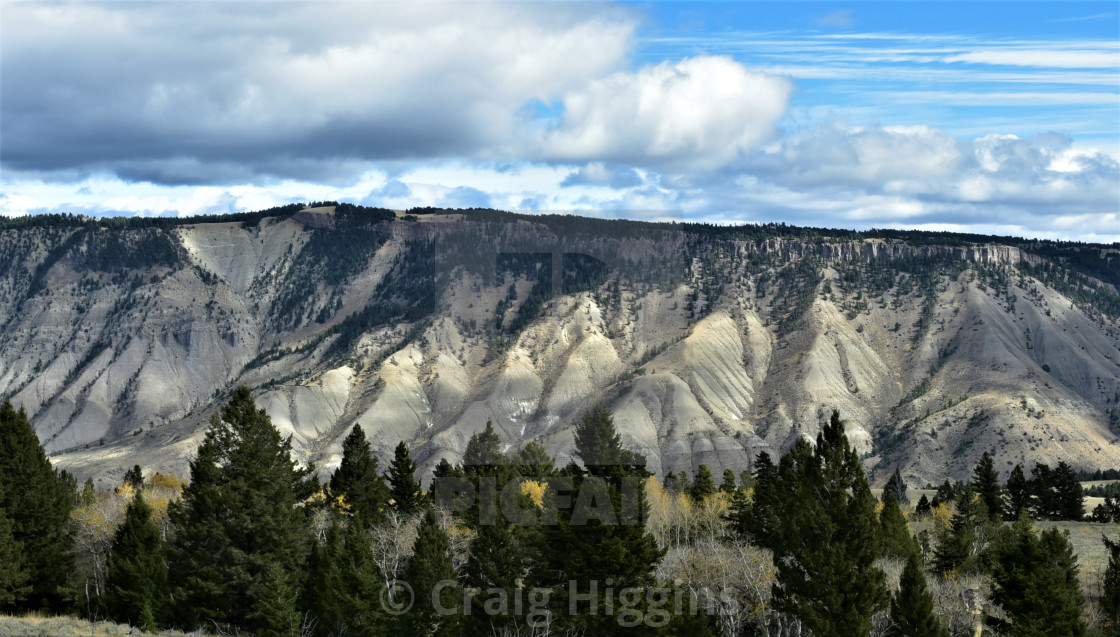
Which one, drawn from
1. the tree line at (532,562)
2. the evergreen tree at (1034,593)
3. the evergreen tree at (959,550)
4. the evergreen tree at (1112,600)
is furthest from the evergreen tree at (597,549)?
the evergreen tree at (1112,600)

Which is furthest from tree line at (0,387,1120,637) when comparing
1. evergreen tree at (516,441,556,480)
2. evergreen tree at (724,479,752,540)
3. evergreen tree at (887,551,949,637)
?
evergreen tree at (516,441,556,480)

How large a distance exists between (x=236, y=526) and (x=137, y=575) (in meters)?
6.33

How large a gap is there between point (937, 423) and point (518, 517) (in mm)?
156398

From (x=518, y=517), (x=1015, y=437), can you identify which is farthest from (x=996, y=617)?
(x=1015, y=437)

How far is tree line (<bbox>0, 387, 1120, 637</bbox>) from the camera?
45844 mm

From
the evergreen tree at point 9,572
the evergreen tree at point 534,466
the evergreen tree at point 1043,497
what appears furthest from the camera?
the evergreen tree at point 1043,497

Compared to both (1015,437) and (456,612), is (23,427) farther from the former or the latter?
(1015,437)

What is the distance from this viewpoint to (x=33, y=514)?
60438 mm

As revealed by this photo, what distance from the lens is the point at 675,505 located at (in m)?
77.0

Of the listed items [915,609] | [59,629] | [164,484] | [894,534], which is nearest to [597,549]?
[915,609]

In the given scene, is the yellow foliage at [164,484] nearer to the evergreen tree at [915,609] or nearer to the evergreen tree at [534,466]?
the evergreen tree at [534,466]

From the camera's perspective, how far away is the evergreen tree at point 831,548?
4662cm

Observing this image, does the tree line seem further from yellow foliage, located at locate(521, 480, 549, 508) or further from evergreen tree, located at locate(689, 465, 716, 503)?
evergreen tree, located at locate(689, 465, 716, 503)

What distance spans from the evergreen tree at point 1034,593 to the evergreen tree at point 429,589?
81.6 ft
